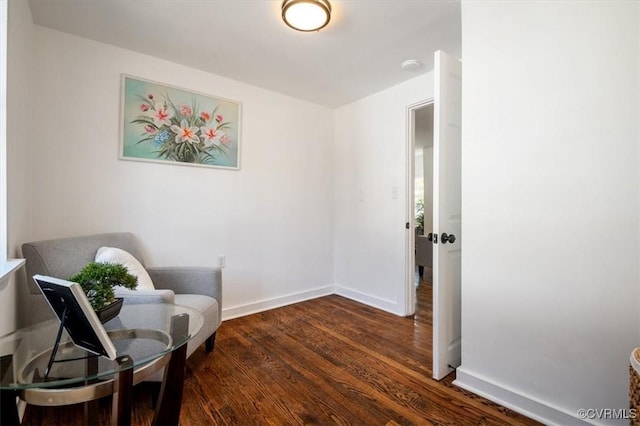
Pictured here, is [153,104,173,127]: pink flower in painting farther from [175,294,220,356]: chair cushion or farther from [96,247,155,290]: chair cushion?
[175,294,220,356]: chair cushion

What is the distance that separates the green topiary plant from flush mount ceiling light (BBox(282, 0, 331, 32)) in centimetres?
164

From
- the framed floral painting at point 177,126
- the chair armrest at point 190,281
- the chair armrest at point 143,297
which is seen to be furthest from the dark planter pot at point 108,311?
the framed floral painting at point 177,126

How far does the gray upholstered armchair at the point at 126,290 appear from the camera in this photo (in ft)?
5.17

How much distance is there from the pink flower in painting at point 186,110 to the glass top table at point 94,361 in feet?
6.10

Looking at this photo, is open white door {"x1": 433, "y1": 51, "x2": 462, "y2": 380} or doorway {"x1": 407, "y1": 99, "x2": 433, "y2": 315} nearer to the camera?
open white door {"x1": 433, "y1": 51, "x2": 462, "y2": 380}

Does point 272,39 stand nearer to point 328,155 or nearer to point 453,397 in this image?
point 328,155

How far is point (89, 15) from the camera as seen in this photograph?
1.91 m

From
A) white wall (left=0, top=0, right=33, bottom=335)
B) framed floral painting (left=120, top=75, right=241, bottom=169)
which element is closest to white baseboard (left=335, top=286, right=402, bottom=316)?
framed floral painting (left=120, top=75, right=241, bottom=169)

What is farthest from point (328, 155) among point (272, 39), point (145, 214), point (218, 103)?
point (145, 214)

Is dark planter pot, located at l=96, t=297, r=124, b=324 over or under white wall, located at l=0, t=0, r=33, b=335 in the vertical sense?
under

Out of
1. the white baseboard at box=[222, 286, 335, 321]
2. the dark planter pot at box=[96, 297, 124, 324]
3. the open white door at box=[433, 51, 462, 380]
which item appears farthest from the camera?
the white baseboard at box=[222, 286, 335, 321]

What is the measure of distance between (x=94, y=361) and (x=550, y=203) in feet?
6.36

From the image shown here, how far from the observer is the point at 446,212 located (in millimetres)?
1859

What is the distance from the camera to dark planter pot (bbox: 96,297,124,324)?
1026mm
